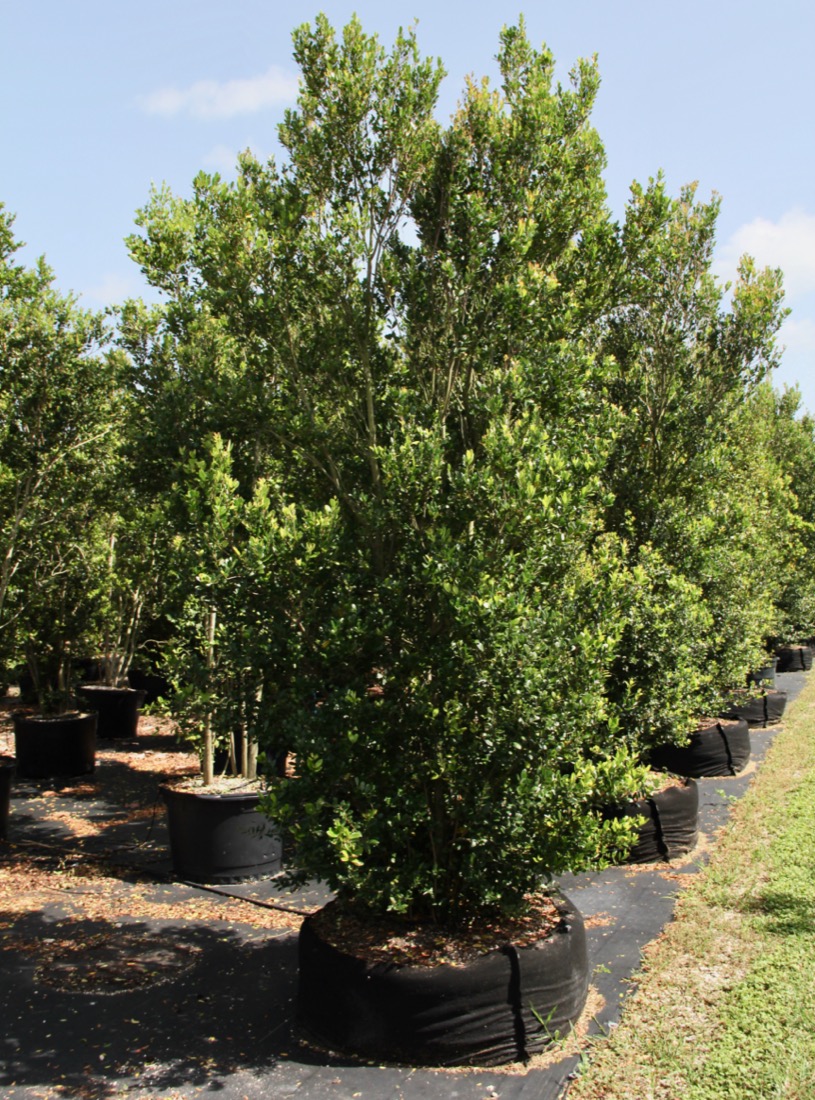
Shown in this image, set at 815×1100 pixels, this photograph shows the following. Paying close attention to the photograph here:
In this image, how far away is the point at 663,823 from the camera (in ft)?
26.4

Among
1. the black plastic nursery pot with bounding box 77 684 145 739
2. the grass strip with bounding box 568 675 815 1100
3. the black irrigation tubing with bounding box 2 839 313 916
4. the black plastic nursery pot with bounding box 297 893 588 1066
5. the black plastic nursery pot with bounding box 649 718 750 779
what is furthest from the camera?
the black plastic nursery pot with bounding box 77 684 145 739

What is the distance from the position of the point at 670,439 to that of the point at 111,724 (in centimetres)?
1065

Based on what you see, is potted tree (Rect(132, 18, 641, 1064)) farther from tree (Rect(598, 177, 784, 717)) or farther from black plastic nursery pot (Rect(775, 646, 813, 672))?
black plastic nursery pot (Rect(775, 646, 813, 672))

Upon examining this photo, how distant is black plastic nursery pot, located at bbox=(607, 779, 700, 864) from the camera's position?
798 cm

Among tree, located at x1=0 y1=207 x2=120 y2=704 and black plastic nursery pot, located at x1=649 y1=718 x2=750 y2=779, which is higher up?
tree, located at x1=0 y1=207 x2=120 y2=704

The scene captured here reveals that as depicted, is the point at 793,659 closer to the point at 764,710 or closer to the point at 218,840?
the point at 764,710

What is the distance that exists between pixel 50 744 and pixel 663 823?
26.8ft

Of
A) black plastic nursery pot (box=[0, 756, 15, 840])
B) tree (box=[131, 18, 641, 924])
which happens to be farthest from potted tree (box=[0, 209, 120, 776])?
tree (box=[131, 18, 641, 924])

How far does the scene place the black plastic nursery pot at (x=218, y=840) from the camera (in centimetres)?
776

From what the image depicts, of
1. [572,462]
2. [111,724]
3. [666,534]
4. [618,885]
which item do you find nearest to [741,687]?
[666,534]

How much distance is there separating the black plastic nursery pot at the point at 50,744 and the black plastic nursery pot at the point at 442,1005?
317 inches

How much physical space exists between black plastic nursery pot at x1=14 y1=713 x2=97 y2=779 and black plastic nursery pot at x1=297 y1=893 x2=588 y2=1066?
8048mm

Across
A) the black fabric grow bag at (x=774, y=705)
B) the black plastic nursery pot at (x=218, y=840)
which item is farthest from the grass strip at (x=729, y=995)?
the black fabric grow bag at (x=774, y=705)

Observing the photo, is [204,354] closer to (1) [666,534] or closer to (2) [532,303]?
(2) [532,303]
